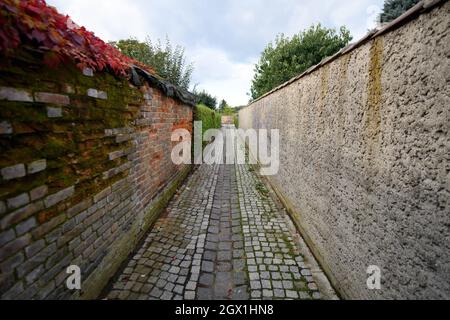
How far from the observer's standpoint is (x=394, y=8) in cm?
1834

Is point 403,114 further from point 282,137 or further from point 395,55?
point 282,137

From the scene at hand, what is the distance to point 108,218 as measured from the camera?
9.77ft

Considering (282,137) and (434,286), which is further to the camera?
(282,137)

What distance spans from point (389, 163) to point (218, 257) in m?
2.67

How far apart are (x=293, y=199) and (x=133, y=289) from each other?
3.45 metres

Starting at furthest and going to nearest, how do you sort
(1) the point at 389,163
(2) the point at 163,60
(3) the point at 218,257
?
(2) the point at 163,60
(3) the point at 218,257
(1) the point at 389,163

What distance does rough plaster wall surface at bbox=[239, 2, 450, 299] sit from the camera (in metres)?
1.52

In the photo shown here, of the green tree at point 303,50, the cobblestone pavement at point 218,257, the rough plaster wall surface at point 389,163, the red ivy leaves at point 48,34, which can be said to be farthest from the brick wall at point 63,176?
the green tree at point 303,50

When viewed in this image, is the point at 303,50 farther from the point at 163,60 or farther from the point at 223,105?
the point at 223,105

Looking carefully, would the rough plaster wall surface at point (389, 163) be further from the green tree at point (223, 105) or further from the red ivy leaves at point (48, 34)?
the green tree at point (223, 105)

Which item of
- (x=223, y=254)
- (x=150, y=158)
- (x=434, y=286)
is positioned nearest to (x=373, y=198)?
(x=434, y=286)

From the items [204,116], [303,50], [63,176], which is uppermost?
[303,50]

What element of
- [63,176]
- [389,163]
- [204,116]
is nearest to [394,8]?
[204,116]

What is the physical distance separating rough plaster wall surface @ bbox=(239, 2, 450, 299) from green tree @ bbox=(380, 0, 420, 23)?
20677mm
